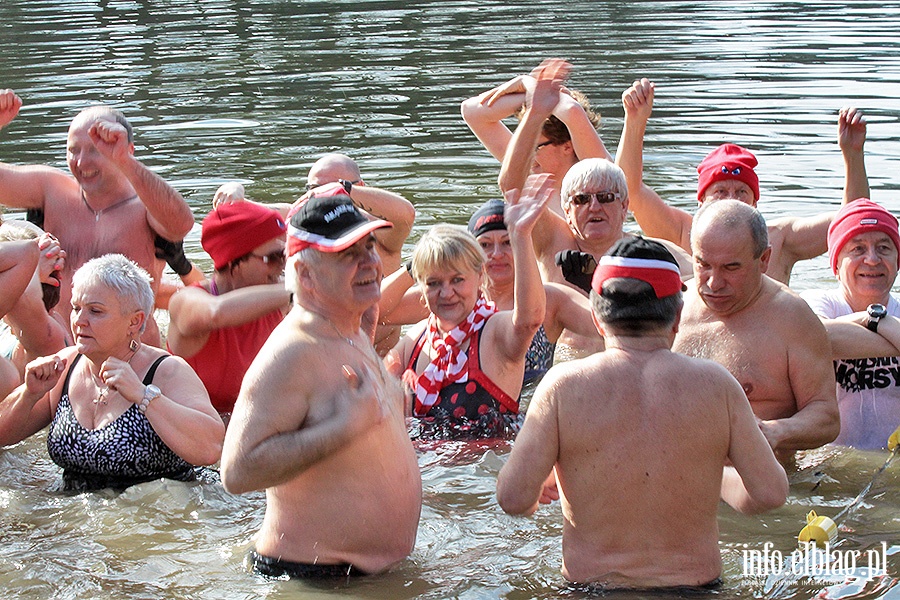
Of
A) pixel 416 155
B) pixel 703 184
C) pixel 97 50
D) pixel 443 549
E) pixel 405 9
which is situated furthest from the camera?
pixel 405 9

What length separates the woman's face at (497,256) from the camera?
298 inches

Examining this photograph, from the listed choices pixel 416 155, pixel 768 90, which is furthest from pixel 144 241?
pixel 768 90

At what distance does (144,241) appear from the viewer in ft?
26.4

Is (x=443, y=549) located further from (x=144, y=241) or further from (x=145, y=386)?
(x=144, y=241)

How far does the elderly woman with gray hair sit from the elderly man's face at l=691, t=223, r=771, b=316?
2.57 m

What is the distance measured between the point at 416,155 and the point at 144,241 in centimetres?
706

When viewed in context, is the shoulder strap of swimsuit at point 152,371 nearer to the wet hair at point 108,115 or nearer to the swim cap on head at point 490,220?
the wet hair at point 108,115

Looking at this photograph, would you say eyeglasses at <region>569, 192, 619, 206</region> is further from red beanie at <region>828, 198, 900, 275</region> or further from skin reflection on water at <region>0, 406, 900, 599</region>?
skin reflection on water at <region>0, 406, 900, 599</region>

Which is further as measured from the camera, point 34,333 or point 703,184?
point 703,184

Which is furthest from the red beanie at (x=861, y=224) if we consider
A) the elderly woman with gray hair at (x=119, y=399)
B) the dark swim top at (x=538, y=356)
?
the elderly woman with gray hair at (x=119, y=399)

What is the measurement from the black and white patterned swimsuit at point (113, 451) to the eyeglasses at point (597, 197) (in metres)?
2.82

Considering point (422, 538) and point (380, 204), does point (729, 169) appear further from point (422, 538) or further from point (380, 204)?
point (422, 538)

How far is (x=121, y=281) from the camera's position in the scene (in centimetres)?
611

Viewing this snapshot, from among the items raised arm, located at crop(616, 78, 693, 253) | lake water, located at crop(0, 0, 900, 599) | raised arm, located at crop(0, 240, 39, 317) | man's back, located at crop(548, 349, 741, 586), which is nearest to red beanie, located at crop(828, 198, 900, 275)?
lake water, located at crop(0, 0, 900, 599)
